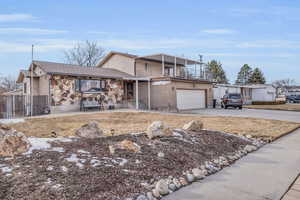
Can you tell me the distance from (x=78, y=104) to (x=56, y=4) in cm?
841

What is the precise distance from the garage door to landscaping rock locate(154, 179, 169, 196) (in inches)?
770

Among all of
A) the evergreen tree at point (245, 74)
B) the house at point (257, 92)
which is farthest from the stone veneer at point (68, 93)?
the evergreen tree at point (245, 74)

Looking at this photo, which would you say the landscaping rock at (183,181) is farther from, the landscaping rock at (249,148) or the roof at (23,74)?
the roof at (23,74)

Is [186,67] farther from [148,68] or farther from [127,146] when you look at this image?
[127,146]

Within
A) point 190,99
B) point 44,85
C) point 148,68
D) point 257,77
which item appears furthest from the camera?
point 257,77

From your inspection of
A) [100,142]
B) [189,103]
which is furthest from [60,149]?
[189,103]

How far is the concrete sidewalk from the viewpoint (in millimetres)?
3676

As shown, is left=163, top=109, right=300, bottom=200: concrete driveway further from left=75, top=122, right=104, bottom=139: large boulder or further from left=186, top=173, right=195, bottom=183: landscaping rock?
left=75, top=122, right=104, bottom=139: large boulder

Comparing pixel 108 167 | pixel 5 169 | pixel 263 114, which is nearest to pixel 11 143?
pixel 5 169

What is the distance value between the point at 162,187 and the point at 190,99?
844 inches

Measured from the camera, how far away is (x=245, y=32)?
62.7 feet

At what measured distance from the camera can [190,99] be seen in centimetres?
2466

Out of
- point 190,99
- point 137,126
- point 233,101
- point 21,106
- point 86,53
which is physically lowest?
point 137,126

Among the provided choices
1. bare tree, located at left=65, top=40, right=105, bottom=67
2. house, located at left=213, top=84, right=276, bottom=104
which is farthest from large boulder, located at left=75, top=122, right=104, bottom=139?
bare tree, located at left=65, top=40, right=105, bottom=67
